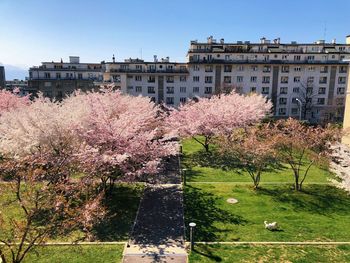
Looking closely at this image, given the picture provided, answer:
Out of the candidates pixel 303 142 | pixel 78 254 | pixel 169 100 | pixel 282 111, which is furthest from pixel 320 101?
pixel 78 254

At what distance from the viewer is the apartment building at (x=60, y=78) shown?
204ft

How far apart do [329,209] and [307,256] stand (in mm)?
6390

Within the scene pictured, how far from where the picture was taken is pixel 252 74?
58250 mm

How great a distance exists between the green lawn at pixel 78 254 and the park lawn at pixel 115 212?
0.80 metres

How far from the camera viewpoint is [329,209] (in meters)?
18.1

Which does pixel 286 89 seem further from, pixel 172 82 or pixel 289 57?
pixel 172 82

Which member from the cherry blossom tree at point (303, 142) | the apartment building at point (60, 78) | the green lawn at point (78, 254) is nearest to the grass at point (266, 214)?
the cherry blossom tree at point (303, 142)

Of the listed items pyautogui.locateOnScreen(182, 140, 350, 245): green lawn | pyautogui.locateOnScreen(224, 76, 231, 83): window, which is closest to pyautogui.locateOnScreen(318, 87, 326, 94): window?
pyautogui.locateOnScreen(224, 76, 231, 83): window

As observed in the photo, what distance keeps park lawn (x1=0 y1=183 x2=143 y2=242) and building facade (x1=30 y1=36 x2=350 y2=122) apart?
3842cm

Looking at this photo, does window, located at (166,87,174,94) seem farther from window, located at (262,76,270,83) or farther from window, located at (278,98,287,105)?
window, located at (278,98,287,105)

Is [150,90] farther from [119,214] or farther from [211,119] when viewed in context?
[119,214]

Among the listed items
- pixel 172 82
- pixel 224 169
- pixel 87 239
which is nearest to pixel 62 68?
pixel 172 82

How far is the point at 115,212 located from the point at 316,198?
538 inches

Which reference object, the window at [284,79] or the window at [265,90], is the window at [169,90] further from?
the window at [284,79]
